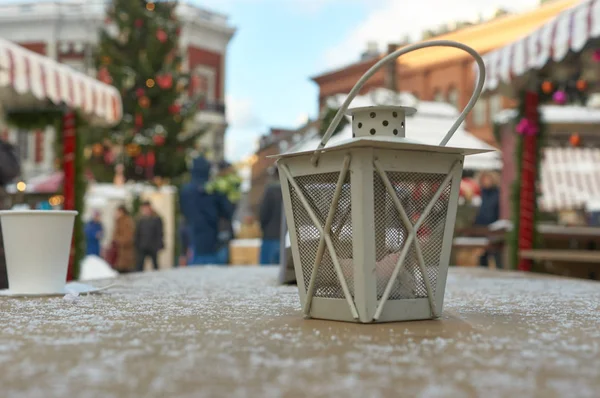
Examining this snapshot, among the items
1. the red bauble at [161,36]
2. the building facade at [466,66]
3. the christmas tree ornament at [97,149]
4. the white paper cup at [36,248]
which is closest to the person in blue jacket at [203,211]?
the white paper cup at [36,248]

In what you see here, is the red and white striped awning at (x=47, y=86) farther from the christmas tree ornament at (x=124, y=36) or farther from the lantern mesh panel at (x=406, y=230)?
the christmas tree ornament at (x=124, y=36)

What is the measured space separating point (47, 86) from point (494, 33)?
24.5m

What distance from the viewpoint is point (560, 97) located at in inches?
258

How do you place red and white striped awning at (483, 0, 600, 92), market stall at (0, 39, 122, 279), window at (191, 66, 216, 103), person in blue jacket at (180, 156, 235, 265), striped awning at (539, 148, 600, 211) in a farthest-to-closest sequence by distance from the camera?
window at (191, 66, 216, 103)
striped awning at (539, 148, 600, 211)
person in blue jacket at (180, 156, 235, 265)
market stall at (0, 39, 122, 279)
red and white striped awning at (483, 0, 600, 92)

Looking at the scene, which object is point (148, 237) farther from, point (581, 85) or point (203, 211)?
point (581, 85)

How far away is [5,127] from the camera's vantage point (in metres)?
7.26

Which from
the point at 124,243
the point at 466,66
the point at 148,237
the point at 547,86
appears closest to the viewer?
the point at 547,86

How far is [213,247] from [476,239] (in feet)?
10.7

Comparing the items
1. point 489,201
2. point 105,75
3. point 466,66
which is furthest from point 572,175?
point 466,66

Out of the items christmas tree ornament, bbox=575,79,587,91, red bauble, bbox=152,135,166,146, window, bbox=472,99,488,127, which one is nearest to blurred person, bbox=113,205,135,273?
christmas tree ornament, bbox=575,79,587,91

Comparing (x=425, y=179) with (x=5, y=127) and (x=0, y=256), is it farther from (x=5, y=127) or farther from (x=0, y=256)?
(x=5, y=127)

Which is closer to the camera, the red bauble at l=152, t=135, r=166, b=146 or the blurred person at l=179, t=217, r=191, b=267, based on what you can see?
the blurred person at l=179, t=217, r=191, b=267

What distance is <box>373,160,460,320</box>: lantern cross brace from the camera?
1.54 m

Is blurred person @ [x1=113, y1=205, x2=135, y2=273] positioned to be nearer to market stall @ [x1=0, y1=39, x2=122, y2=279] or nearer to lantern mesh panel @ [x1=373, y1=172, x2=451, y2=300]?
market stall @ [x1=0, y1=39, x2=122, y2=279]
